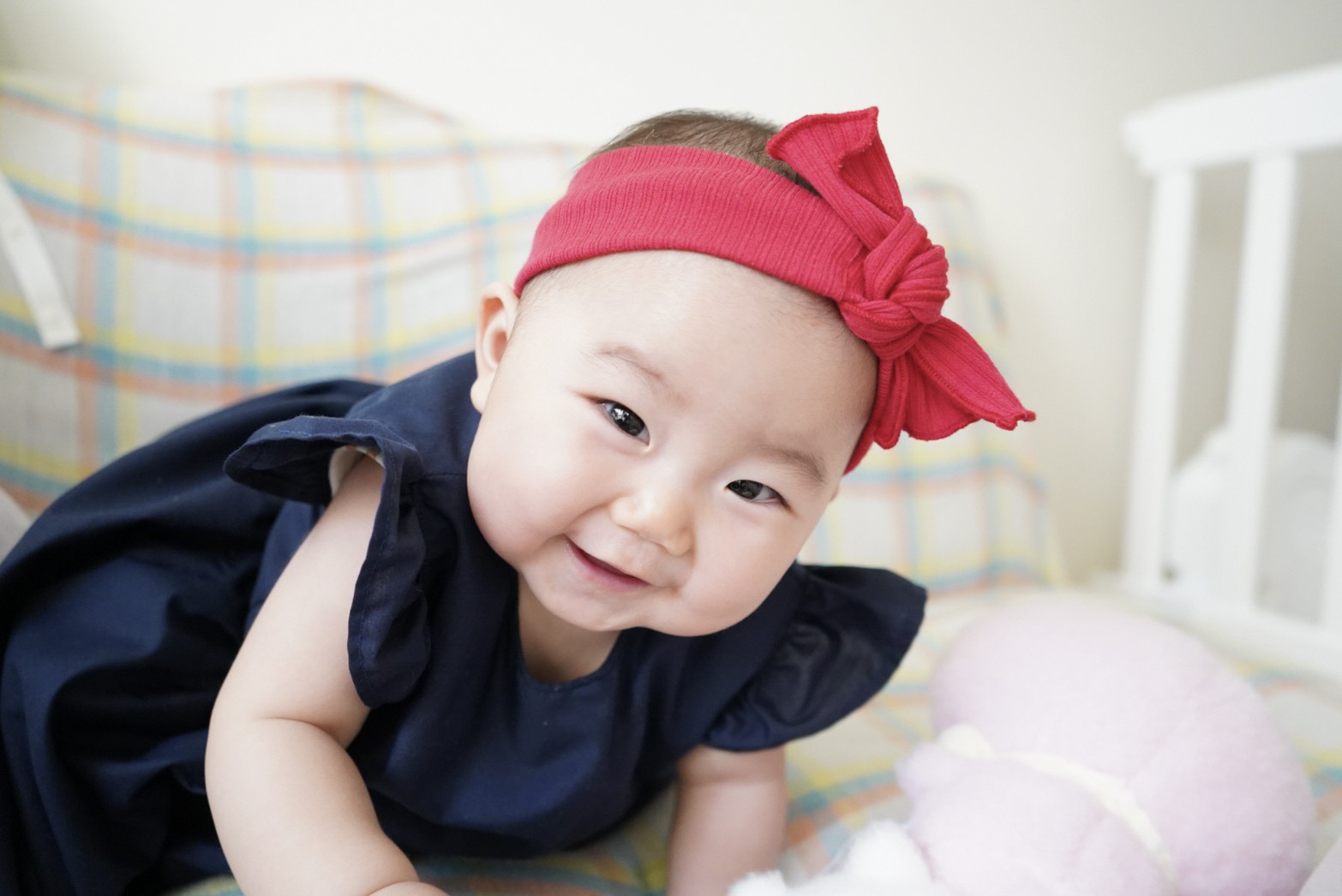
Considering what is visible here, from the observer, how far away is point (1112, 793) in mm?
671

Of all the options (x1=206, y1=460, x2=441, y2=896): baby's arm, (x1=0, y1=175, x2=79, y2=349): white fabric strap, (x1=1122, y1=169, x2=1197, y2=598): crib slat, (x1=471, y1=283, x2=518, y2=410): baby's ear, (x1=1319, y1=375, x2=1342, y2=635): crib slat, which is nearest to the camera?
(x1=206, y1=460, x2=441, y2=896): baby's arm

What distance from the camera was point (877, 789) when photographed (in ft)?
2.91

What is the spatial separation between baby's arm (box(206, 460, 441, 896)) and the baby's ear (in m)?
0.10

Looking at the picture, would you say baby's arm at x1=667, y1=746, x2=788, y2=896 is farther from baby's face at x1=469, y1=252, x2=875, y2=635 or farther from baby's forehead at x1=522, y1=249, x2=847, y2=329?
baby's forehead at x1=522, y1=249, x2=847, y2=329

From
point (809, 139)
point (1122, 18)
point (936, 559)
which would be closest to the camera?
point (809, 139)

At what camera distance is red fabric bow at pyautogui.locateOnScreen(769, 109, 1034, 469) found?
1.90 ft

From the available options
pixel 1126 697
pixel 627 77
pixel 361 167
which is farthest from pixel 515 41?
pixel 1126 697

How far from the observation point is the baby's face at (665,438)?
22.5 inches

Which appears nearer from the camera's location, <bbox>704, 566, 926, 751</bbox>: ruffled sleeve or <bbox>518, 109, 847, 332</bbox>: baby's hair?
<bbox>518, 109, 847, 332</bbox>: baby's hair

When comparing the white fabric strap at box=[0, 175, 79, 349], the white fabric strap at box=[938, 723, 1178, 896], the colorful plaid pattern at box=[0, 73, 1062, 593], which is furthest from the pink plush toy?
the white fabric strap at box=[0, 175, 79, 349]

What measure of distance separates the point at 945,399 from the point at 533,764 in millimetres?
383

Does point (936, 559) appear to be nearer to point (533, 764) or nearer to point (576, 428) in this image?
point (533, 764)

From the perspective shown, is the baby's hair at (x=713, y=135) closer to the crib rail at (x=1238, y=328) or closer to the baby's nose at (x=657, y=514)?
the baby's nose at (x=657, y=514)

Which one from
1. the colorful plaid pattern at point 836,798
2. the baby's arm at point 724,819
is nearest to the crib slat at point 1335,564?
the colorful plaid pattern at point 836,798
